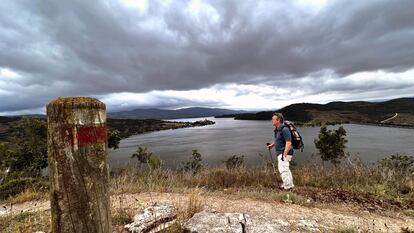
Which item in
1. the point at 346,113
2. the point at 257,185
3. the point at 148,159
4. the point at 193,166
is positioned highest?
the point at 257,185

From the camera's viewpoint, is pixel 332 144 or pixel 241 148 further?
pixel 241 148

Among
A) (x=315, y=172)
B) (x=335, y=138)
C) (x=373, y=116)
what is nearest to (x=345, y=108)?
(x=373, y=116)

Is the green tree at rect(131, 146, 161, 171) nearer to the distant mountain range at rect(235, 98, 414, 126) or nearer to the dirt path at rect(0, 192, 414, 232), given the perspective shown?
the dirt path at rect(0, 192, 414, 232)

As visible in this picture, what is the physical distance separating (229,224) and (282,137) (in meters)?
4.02

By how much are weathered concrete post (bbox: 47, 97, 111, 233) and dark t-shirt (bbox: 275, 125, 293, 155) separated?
607 centimetres

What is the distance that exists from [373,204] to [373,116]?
136 m

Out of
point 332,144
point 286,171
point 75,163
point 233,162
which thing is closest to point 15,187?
point 286,171

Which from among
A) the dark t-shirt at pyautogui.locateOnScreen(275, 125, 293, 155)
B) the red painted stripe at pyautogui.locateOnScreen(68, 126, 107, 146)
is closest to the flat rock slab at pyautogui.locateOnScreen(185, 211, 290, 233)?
the red painted stripe at pyautogui.locateOnScreen(68, 126, 107, 146)

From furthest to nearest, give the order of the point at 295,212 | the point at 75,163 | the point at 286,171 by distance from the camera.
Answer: the point at 286,171
the point at 295,212
the point at 75,163

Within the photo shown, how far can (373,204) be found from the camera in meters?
6.07

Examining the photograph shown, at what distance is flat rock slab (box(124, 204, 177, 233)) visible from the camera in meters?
3.68

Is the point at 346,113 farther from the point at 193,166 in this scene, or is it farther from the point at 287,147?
the point at 287,147

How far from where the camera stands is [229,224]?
12.5 feet

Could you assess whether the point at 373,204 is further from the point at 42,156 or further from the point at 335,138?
the point at 335,138
